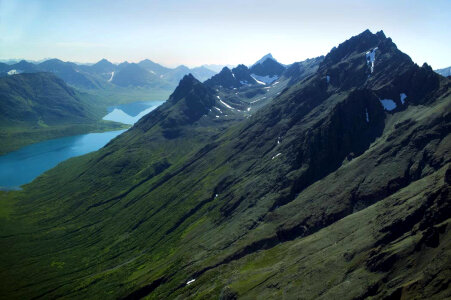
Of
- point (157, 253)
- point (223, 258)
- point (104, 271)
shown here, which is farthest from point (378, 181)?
point (104, 271)

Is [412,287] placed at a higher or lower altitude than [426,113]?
lower

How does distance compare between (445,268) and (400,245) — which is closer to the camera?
(445,268)

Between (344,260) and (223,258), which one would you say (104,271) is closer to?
(223,258)

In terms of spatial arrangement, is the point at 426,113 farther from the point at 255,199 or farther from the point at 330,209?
the point at 255,199

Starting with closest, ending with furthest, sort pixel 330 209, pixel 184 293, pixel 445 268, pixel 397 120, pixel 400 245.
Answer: pixel 445 268 < pixel 400 245 < pixel 184 293 < pixel 330 209 < pixel 397 120

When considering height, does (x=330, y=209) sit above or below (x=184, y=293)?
above

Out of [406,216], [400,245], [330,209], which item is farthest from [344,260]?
[330,209]

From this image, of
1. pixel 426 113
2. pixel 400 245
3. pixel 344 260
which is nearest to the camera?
pixel 400 245

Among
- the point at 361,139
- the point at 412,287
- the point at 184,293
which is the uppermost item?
Result: the point at 361,139

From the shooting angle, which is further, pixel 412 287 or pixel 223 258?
pixel 223 258
